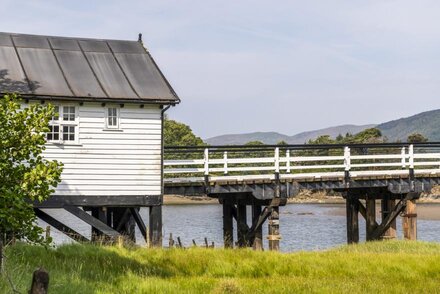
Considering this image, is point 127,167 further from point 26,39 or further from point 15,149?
point 15,149

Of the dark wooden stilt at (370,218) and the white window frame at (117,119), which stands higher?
the white window frame at (117,119)

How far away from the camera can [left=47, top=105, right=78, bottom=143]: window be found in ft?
76.7

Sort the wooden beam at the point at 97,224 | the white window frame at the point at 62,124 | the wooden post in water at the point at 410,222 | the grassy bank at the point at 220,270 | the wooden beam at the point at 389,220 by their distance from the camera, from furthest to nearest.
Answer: the wooden beam at the point at 389,220
the wooden post in water at the point at 410,222
the wooden beam at the point at 97,224
the white window frame at the point at 62,124
the grassy bank at the point at 220,270

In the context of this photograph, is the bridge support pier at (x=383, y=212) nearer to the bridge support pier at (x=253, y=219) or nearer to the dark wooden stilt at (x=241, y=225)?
the bridge support pier at (x=253, y=219)

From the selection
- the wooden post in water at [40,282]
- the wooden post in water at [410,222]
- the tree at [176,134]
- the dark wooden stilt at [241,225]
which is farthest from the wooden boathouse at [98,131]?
the tree at [176,134]

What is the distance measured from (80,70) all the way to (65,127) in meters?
2.40

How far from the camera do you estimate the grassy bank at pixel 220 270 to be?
1555cm

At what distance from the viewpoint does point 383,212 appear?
31438 millimetres

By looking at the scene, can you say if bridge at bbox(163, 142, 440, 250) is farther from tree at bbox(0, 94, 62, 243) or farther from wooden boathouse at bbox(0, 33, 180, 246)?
tree at bbox(0, 94, 62, 243)

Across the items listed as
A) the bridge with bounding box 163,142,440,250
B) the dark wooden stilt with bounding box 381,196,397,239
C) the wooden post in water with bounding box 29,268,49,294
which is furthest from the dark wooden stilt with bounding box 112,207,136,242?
the wooden post in water with bounding box 29,268,49,294

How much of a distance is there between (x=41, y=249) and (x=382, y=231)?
15.9 metres

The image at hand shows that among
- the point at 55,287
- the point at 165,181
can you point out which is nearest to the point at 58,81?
the point at 165,181

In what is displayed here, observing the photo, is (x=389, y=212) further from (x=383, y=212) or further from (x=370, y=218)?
(x=370, y=218)

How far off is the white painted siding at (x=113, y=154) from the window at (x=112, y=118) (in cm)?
11
